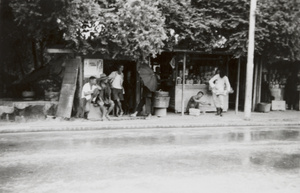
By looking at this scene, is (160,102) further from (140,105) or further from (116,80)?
(116,80)

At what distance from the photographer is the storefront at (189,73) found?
55.4 ft

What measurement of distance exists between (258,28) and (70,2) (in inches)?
314

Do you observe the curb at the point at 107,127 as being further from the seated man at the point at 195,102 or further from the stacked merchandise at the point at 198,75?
the stacked merchandise at the point at 198,75

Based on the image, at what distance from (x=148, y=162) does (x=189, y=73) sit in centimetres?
1009

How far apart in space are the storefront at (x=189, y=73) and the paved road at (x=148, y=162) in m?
5.37

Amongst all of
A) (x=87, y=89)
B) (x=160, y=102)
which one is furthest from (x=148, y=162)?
(x=160, y=102)

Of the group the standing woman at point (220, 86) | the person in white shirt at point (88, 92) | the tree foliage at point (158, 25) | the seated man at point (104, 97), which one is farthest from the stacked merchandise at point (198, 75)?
the person in white shirt at point (88, 92)

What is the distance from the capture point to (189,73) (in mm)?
17188

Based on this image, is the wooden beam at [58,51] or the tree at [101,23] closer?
the tree at [101,23]

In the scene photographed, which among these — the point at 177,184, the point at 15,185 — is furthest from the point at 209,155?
the point at 15,185

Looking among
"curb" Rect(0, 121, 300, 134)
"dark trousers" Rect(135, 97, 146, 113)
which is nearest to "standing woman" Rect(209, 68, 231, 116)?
"curb" Rect(0, 121, 300, 134)

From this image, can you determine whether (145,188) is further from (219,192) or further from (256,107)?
(256,107)

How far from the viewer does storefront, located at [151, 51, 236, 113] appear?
55.4 ft

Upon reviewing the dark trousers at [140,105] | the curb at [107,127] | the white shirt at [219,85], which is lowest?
the curb at [107,127]
